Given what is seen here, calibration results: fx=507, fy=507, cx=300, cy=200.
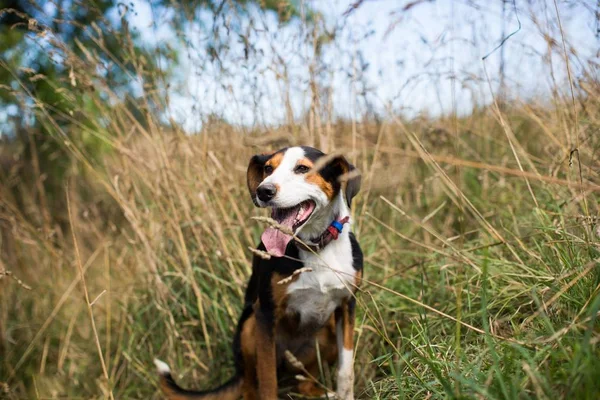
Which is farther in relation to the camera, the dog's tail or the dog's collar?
the dog's tail

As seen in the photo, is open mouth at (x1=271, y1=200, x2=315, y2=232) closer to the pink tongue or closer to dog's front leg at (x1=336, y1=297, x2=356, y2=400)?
the pink tongue

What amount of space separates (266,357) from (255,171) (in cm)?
93

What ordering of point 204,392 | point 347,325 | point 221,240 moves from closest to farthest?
point 347,325, point 204,392, point 221,240

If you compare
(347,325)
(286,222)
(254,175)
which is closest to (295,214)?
(286,222)

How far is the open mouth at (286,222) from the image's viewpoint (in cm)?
227

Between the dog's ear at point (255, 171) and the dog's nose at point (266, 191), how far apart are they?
0.40 metres

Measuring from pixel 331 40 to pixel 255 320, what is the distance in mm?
1920

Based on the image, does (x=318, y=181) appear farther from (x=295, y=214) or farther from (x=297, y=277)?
(x=297, y=277)

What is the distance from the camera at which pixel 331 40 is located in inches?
133

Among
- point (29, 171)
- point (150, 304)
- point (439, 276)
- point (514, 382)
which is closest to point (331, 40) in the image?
point (439, 276)

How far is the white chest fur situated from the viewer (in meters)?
2.40

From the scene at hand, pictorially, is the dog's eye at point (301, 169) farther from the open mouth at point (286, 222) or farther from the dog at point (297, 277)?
the open mouth at point (286, 222)

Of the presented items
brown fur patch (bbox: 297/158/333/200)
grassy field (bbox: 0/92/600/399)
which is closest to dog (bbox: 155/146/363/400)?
brown fur patch (bbox: 297/158/333/200)

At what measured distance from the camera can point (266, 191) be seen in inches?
84.4
